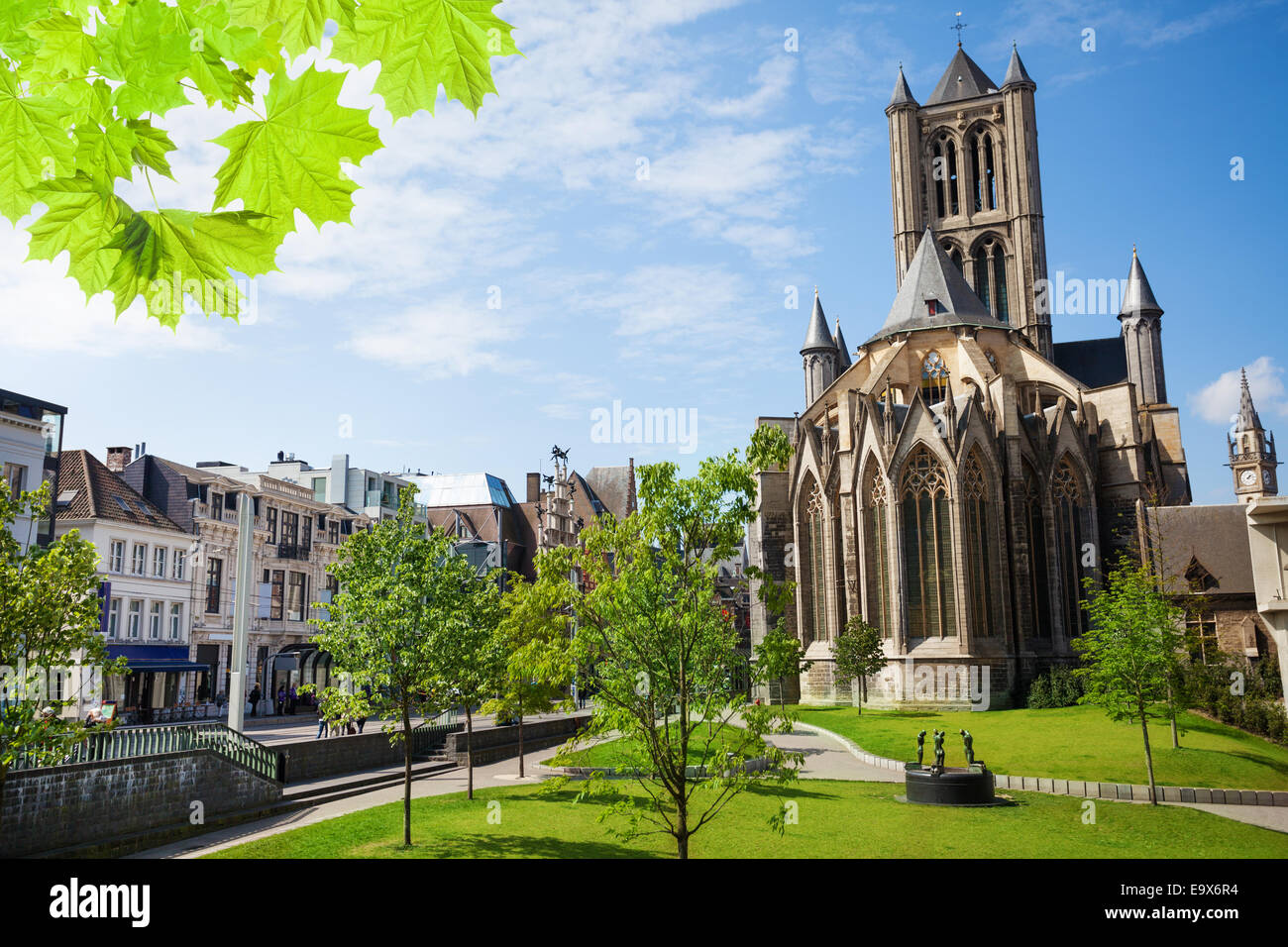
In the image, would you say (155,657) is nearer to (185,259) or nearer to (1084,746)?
(1084,746)

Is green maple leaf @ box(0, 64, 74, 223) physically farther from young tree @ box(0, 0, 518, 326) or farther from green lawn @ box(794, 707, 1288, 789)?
green lawn @ box(794, 707, 1288, 789)

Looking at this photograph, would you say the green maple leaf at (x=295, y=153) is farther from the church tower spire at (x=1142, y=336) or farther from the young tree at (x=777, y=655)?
the church tower spire at (x=1142, y=336)

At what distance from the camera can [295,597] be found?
52.8 meters

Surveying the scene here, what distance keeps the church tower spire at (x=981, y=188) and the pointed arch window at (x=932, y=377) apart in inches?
587

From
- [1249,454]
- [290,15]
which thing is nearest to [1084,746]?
[290,15]

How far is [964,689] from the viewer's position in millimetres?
42656

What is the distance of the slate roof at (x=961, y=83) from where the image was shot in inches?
2756

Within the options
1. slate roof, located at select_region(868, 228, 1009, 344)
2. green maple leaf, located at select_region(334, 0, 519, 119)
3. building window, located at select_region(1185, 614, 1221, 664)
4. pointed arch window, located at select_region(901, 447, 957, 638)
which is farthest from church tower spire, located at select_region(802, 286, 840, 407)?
green maple leaf, located at select_region(334, 0, 519, 119)

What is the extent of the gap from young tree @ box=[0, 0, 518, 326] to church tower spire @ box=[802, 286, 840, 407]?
232 ft

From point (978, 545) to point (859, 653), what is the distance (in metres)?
8.56

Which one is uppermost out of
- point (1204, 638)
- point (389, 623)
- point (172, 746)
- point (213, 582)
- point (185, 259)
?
point (213, 582)
